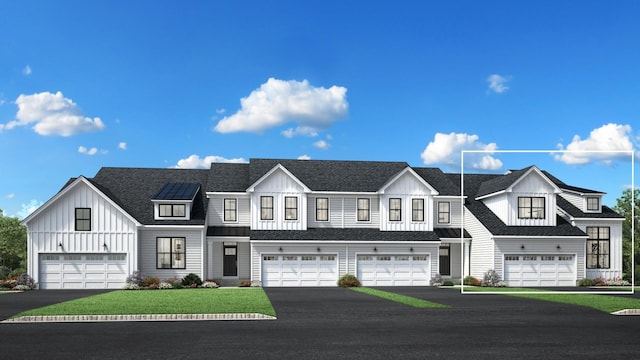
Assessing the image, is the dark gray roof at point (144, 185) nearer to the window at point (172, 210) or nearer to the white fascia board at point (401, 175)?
the window at point (172, 210)

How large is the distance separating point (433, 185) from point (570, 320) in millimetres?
25201

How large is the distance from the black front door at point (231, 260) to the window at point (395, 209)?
34.4 ft

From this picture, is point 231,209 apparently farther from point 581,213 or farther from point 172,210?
point 581,213

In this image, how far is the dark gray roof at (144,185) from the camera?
39375 millimetres

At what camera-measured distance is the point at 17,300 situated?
89.3ft

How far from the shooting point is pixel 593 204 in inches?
1724

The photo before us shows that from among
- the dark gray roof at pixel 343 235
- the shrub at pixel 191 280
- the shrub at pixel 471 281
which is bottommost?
the shrub at pixel 471 281

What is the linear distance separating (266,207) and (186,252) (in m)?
5.90

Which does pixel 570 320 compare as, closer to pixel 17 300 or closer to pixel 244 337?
pixel 244 337

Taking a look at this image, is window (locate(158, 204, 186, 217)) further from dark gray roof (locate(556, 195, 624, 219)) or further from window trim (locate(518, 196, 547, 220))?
dark gray roof (locate(556, 195, 624, 219))

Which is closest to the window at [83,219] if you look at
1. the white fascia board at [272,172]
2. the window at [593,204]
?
the white fascia board at [272,172]

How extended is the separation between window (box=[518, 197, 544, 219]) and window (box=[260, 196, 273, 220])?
16.4m

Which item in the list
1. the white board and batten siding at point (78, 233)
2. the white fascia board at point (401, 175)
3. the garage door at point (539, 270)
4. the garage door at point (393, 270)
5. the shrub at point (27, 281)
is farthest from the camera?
the white fascia board at point (401, 175)

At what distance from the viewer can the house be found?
120ft
